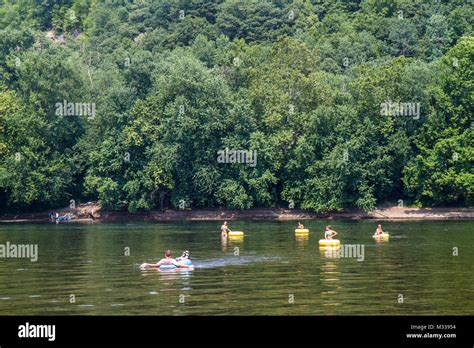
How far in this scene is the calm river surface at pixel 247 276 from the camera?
45781 millimetres

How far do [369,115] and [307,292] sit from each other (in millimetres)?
73937

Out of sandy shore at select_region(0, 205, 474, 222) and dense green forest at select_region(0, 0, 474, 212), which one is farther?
dense green forest at select_region(0, 0, 474, 212)

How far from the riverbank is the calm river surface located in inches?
856

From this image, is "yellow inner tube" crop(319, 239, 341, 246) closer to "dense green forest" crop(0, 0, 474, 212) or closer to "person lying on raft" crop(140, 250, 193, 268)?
"person lying on raft" crop(140, 250, 193, 268)

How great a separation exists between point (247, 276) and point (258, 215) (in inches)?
2580

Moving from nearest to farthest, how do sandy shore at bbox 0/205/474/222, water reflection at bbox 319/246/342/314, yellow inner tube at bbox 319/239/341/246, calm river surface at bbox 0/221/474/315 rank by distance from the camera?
calm river surface at bbox 0/221/474/315
water reflection at bbox 319/246/342/314
yellow inner tube at bbox 319/239/341/246
sandy shore at bbox 0/205/474/222

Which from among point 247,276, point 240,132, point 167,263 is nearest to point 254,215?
point 240,132

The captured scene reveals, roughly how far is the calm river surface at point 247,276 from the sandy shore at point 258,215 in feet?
71.4

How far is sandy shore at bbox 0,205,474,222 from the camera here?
116 meters

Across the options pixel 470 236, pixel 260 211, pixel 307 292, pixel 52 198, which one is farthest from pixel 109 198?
pixel 307 292

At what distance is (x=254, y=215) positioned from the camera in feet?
404

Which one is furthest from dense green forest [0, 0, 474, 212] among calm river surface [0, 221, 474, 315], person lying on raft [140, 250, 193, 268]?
person lying on raft [140, 250, 193, 268]

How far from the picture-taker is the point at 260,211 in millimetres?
124312

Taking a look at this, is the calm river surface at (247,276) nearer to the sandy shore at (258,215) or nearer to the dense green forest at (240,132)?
the sandy shore at (258,215)
